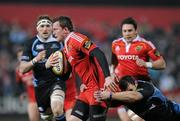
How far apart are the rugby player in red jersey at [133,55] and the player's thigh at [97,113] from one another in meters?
1.85

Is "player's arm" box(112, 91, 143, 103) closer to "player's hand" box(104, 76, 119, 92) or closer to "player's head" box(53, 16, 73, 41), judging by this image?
"player's hand" box(104, 76, 119, 92)

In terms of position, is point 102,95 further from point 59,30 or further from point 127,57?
point 127,57

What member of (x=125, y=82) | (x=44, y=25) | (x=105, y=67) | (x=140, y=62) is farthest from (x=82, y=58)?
(x=44, y=25)

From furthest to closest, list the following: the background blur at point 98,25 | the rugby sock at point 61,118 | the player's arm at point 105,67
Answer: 1. the background blur at point 98,25
2. the rugby sock at point 61,118
3. the player's arm at point 105,67

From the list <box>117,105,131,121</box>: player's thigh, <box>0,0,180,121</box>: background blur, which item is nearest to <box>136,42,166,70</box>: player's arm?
<box>117,105,131,121</box>: player's thigh

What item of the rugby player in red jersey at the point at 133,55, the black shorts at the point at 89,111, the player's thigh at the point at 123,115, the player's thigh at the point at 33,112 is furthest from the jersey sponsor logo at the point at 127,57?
the player's thigh at the point at 33,112

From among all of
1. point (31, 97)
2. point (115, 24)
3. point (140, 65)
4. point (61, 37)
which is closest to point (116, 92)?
point (61, 37)

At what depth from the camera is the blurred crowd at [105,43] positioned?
70.4 ft

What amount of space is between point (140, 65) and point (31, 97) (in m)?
3.26

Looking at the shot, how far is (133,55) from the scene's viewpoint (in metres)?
12.0

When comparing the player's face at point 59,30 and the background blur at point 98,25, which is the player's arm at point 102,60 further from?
the background blur at point 98,25

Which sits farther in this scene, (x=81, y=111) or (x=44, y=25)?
(x=44, y=25)

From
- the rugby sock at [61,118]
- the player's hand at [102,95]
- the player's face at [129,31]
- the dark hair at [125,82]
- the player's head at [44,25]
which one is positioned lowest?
the rugby sock at [61,118]

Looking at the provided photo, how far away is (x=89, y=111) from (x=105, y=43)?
→ 520 inches
